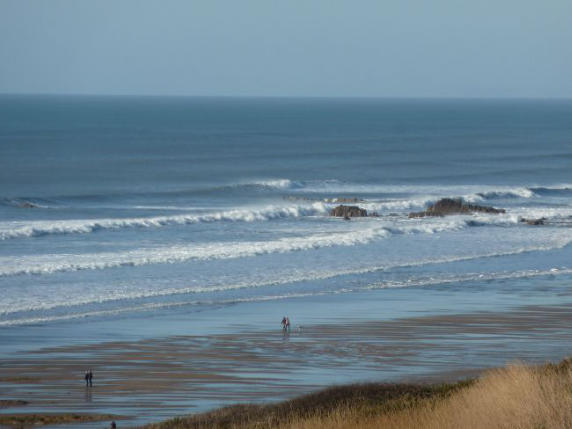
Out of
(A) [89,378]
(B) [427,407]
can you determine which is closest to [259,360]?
(A) [89,378]

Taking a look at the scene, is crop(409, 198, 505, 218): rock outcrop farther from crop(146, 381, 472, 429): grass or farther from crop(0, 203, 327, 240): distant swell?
crop(146, 381, 472, 429): grass

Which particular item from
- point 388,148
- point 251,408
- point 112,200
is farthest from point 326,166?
point 251,408

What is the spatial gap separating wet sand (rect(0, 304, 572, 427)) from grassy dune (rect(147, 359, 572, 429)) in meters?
2.04

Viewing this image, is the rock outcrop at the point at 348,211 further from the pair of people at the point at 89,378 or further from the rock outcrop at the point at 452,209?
the pair of people at the point at 89,378

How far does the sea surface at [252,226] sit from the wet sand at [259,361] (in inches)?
144

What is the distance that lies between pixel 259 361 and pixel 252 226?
92.4 ft

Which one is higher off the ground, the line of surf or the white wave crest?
the white wave crest

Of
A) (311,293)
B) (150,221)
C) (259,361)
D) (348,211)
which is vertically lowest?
(259,361)

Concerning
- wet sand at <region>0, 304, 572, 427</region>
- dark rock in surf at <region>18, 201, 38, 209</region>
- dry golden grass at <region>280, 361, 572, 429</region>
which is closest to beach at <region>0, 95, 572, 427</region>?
wet sand at <region>0, 304, 572, 427</region>

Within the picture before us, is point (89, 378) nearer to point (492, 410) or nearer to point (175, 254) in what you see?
point (492, 410)

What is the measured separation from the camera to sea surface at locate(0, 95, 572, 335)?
3397 cm

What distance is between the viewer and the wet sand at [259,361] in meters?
20.6

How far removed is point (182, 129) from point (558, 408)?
449 ft

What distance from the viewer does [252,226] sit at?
51.9 meters
